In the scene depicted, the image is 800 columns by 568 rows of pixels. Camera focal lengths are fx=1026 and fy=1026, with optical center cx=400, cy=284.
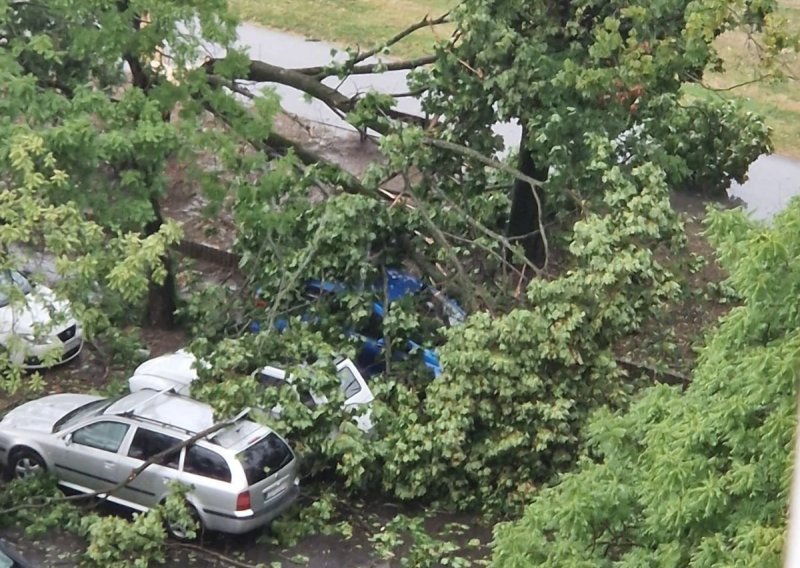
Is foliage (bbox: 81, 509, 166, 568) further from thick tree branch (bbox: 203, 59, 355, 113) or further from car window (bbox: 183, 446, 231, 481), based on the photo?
thick tree branch (bbox: 203, 59, 355, 113)

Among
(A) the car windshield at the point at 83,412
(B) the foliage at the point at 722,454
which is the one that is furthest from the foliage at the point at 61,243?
(B) the foliage at the point at 722,454

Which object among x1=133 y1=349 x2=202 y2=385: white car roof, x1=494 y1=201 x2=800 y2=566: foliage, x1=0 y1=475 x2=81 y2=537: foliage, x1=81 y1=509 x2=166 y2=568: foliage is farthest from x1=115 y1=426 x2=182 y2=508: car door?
x1=494 y1=201 x2=800 y2=566: foliage

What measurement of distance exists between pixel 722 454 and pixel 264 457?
217 inches

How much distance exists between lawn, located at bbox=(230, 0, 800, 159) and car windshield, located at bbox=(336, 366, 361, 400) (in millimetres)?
11656

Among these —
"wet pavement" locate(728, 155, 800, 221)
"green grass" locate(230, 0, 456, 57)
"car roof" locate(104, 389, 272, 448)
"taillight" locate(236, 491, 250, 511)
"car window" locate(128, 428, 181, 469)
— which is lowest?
"taillight" locate(236, 491, 250, 511)

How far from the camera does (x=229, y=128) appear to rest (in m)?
11.8

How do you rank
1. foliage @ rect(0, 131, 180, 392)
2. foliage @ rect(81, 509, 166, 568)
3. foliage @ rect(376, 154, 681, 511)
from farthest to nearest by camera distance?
foliage @ rect(376, 154, 681, 511) < foliage @ rect(81, 509, 166, 568) < foliage @ rect(0, 131, 180, 392)

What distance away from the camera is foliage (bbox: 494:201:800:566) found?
5.11 metres

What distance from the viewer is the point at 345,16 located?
26.3 m

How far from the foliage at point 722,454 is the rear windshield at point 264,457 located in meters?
3.96

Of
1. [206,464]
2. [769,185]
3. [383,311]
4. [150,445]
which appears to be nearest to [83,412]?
[150,445]

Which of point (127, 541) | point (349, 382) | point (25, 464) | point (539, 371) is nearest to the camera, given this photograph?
point (127, 541)

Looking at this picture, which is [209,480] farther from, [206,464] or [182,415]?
[182,415]

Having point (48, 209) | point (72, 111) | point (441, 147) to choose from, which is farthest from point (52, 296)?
point (441, 147)
